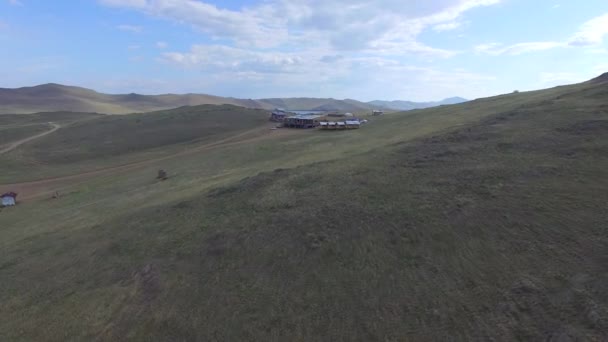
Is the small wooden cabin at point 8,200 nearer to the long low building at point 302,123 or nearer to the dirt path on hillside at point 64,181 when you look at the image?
the dirt path on hillside at point 64,181

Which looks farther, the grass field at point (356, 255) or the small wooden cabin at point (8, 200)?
the small wooden cabin at point (8, 200)

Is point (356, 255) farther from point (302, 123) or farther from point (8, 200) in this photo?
point (302, 123)

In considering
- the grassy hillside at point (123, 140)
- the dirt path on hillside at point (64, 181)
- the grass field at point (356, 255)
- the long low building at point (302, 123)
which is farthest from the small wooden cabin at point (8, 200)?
the long low building at point (302, 123)

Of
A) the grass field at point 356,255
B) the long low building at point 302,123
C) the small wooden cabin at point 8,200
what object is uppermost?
the long low building at point 302,123

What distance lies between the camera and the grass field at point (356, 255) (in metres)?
13.3

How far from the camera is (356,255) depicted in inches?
681

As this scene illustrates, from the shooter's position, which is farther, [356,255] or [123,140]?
[123,140]

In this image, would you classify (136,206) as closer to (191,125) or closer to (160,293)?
(160,293)

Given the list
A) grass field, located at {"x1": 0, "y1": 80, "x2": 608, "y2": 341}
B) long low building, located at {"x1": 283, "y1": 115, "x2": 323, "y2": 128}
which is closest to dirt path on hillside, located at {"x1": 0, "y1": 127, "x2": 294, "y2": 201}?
long low building, located at {"x1": 283, "y1": 115, "x2": 323, "y2": 128}

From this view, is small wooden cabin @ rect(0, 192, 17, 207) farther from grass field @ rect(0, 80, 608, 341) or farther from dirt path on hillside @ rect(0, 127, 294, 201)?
grass field @ rect(0, 80, 608, 341)

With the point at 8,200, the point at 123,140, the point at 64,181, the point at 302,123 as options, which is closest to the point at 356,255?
the point at 8,200

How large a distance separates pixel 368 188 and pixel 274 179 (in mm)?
8210

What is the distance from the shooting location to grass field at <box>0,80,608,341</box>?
523 inches

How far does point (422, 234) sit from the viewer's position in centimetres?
1769
